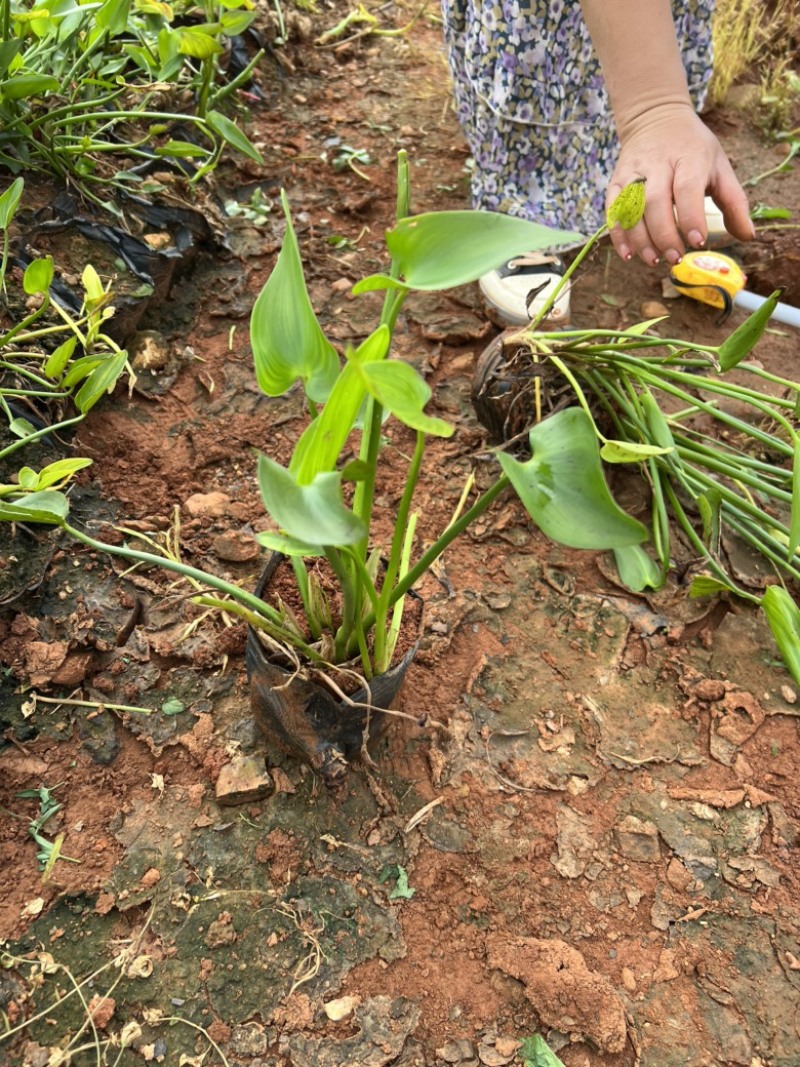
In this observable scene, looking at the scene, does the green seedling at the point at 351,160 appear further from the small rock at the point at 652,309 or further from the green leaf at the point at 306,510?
the green leaf at the point at 306,510

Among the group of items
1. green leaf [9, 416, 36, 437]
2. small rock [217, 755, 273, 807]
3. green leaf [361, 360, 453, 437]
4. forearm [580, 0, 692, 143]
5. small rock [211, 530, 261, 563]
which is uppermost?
forearm [580, 0, 692, 143]

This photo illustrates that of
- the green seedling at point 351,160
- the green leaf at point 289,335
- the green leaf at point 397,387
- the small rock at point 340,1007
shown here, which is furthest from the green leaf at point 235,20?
the small rock at point 340,1007

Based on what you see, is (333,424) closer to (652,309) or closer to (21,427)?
(21,427)

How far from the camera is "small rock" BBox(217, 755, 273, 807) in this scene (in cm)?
88

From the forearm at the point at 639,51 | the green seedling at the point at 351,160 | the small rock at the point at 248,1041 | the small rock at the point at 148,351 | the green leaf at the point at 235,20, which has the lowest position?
the small rock at the point at 248,1041

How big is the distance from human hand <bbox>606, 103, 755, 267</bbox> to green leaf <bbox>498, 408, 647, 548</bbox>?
470 millimetres

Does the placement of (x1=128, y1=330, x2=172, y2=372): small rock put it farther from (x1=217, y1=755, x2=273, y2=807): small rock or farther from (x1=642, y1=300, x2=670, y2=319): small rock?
(x1=642, y1=300, x2=670, y2=319): small rock

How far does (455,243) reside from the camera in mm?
550

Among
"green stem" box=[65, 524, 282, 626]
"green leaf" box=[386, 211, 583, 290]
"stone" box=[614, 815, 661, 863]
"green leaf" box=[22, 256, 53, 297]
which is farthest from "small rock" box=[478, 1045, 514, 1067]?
"green leaf" box=[22, 256, 53, 297]

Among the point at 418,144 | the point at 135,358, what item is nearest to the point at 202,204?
the point at 135,358

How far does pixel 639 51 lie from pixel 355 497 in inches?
27.0

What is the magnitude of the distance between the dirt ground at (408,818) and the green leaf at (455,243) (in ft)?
1.91

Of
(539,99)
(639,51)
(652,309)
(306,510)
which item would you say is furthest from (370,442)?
(652,309)

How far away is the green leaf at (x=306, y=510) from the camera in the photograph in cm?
48
